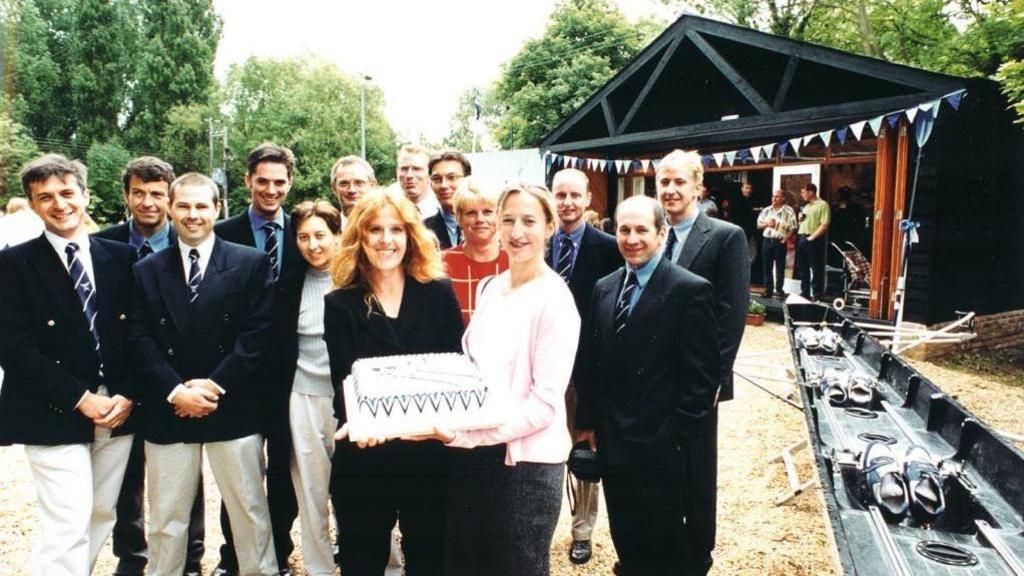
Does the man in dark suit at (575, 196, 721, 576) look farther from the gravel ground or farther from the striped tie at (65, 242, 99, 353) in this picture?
the striped tie at (65, 242, 99, 353)

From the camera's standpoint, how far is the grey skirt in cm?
191

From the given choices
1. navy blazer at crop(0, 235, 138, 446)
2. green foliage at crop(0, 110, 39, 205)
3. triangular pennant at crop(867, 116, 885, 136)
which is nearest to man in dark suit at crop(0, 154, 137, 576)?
navy blazer at crop(0, 235, 138, 446)

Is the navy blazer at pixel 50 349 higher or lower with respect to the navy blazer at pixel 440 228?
lower

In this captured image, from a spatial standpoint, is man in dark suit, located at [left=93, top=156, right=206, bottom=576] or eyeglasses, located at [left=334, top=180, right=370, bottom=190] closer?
man in dark suit, located at [left=93, top=156, right=206, bottom=576]

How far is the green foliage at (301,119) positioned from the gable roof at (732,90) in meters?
27.4

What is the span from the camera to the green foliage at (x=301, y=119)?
38281mm

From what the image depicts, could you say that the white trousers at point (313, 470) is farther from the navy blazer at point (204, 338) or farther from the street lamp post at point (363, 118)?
the street lamp post at point (363, 118)

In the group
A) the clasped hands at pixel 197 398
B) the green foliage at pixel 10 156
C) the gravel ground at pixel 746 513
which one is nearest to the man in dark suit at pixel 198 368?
the clasped hands at pixel 197 398

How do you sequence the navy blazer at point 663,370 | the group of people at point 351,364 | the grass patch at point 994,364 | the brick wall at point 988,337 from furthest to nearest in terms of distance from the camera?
the brick wall at point 988,337, the grass patch at point 994,364, the navy blazer at point 663,370, the group of people at point 351,364

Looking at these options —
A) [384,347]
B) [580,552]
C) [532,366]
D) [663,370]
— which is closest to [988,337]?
[580,552]

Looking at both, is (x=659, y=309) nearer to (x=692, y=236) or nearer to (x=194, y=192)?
(x=692, y=236)

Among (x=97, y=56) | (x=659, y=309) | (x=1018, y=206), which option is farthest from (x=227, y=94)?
(x=659, y=309)

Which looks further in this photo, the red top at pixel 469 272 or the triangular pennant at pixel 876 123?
the triangular pennant at pixel 876 123

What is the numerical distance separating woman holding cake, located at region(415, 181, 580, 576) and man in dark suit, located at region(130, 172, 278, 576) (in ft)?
4.02
